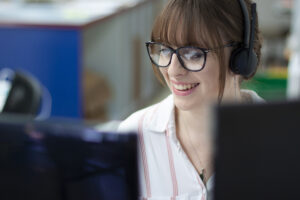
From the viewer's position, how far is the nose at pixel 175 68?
89cm

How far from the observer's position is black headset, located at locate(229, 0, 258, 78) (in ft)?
3.04

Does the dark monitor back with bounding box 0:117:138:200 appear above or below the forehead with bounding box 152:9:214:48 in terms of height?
below

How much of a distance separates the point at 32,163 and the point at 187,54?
0.43 meters

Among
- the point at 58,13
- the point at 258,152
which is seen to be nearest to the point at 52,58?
the point at 58,13

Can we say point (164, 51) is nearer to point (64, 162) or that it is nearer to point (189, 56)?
point (189, 56)

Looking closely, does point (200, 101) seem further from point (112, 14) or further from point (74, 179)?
point (112, 14)

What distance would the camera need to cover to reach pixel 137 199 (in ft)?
1.81

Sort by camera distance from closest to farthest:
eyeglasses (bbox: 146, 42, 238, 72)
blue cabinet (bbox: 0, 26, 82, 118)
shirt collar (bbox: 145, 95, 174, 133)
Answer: eyeglasses (bbox: 146, 42, 238, 72), shirt collar (bbox: 145, 95, 174, 133), blue cabinet (bbox: 0, 26, 82, 118)

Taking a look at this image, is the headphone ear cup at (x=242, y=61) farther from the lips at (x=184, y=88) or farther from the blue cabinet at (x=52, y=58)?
the blue cabinet at (x=52, y=58)

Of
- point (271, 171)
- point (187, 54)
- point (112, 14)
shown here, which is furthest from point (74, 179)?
point (112, 14)

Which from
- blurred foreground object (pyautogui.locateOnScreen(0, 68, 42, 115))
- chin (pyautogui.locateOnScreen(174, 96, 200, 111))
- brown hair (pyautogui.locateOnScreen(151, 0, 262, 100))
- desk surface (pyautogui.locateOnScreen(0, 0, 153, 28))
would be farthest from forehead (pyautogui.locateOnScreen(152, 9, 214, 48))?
desk surface (pyautogui.locateOnScreen(0, 0, 153, 28))

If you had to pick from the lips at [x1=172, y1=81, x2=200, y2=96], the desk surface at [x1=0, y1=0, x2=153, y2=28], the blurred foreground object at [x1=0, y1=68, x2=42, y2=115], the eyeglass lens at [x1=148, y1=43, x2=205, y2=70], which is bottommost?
the blurred foreground object at [x1=0, y1=68, x2=42, y2=115]

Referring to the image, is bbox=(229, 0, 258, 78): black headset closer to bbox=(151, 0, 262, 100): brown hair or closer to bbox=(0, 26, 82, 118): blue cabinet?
bbox=(151, 0, 262, 100): brown hair

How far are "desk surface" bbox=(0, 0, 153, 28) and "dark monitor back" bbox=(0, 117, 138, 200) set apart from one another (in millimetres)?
2061
